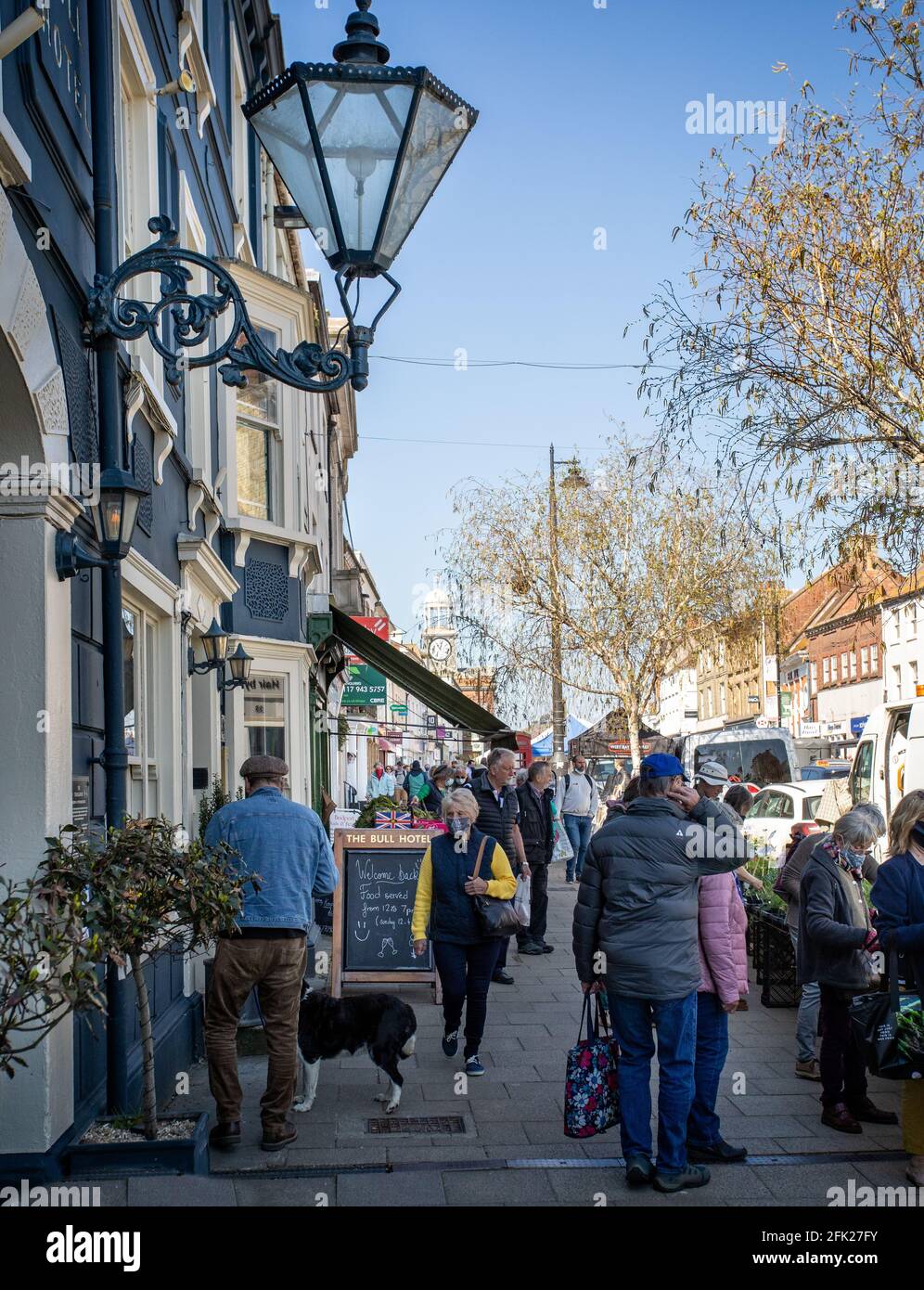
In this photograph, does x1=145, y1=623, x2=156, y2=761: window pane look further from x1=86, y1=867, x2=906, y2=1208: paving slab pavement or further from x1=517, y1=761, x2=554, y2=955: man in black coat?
x1=517, y1=761, x2=554, y2=955: man in black coat

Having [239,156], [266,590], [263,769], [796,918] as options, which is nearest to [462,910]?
[263,769]

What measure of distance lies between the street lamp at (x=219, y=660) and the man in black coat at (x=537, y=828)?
2.99 metres

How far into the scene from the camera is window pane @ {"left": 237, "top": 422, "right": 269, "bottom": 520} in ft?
42.6

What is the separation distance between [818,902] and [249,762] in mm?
2995

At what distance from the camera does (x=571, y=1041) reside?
8.59m

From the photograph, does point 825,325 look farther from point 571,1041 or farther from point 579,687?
point 579,687

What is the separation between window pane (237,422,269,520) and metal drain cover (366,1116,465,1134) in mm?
7529

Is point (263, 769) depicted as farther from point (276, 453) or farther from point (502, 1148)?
point (276, 453)

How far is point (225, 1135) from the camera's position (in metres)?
6.09

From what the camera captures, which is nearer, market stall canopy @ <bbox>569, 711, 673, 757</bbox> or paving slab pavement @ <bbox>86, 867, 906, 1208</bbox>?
paving slab pavement @ <bbox>86, 867, 906, 1208</bbox>

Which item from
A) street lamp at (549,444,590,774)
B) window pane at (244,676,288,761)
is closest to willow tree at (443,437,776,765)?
street lamp at (549,444,590,774)

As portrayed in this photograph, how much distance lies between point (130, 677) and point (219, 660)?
251cm
